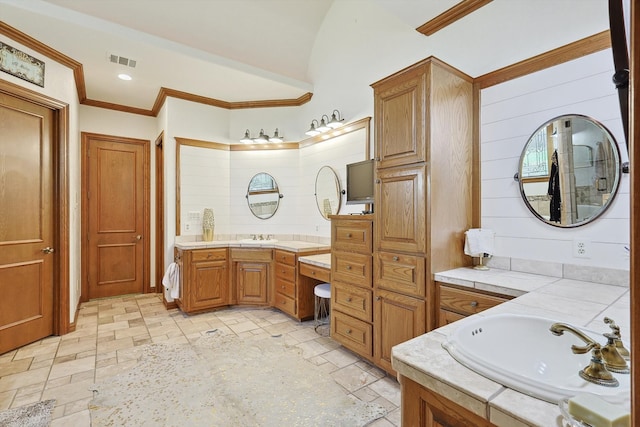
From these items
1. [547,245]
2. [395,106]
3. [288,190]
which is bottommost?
[547,245]

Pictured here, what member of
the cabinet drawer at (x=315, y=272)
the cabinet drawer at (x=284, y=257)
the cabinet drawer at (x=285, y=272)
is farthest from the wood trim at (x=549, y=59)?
the cabinet drawer at (x=285, y=272)

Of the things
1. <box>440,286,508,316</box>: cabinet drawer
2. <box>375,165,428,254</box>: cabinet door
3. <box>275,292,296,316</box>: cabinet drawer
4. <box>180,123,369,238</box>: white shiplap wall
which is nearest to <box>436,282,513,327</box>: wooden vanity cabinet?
<box>440,286,508,316</box>: cabinet drawer

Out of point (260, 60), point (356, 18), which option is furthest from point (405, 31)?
point (260, 60)

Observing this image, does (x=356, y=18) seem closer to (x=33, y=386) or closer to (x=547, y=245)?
(x=547, y=245)

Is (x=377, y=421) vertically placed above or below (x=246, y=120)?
below

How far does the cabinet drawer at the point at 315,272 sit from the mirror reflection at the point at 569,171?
1854 millimetres

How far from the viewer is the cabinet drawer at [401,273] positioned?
85.8 inches

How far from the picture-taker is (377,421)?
77.9 inches

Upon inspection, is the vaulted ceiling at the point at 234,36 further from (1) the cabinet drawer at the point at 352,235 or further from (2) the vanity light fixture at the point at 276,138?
(1) the cabinet drawer at the point at 352,235

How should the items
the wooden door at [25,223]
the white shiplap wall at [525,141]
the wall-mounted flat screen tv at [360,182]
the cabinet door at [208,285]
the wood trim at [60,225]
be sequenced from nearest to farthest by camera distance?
1. the white shiplap wall at [525,141]
2. the wooden door at [25,223]
3. the wall-mounted flat screen tv at [360,182]
4. the wood trim at [60,225]
5. the cabinet door at [208,285]

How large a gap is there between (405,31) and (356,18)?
79 centimetres

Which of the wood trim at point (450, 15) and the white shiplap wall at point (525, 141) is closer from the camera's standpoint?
the white shiplap wall at point (525, 141)

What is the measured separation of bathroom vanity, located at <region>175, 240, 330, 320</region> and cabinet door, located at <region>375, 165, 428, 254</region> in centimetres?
149

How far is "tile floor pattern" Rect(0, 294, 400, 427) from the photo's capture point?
2.24 meters
